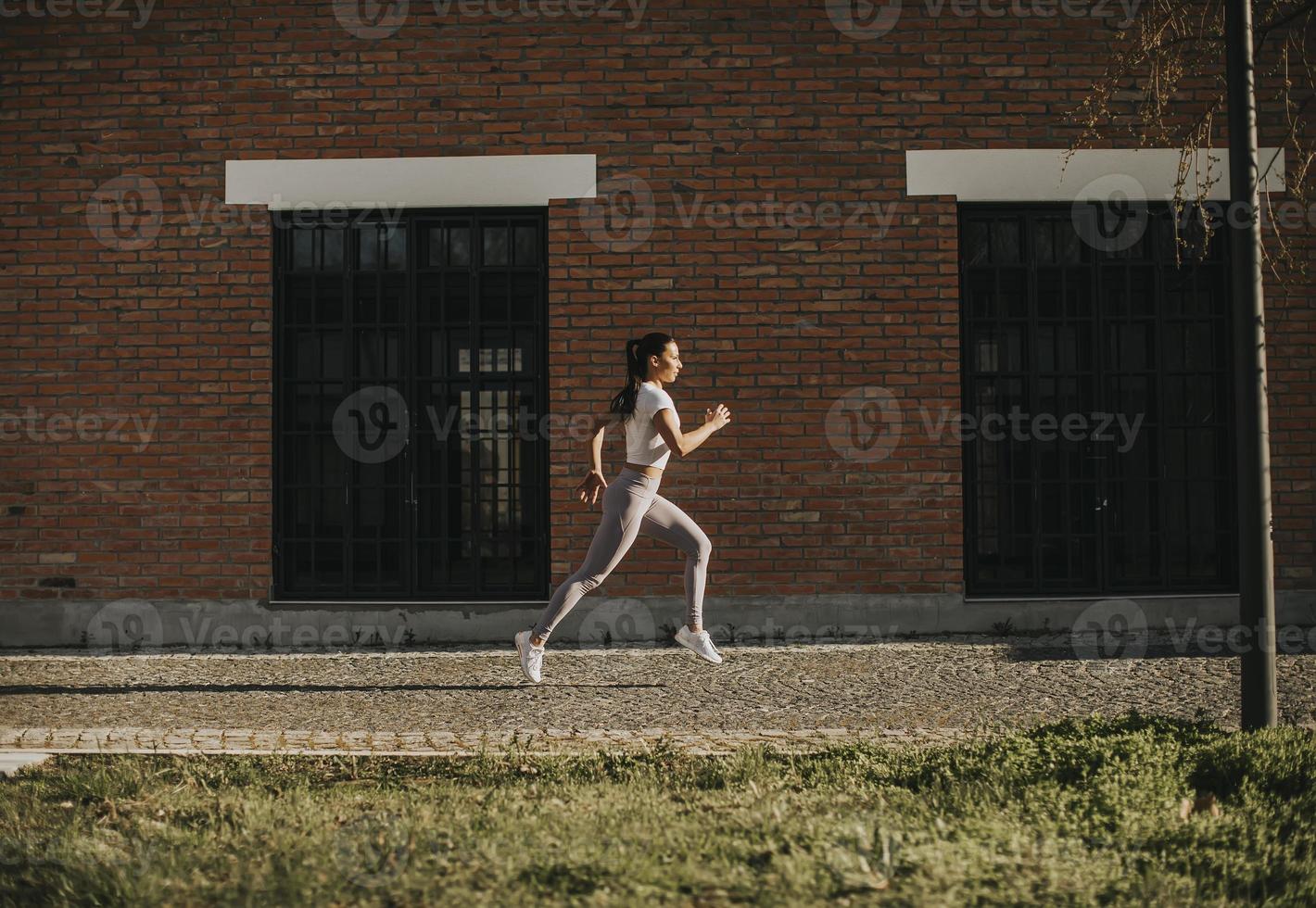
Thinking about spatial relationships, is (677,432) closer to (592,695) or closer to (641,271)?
(592,695)

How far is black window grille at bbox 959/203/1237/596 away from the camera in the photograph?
8.18m

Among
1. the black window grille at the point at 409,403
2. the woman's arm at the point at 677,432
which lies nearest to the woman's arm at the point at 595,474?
the woman's arm at the point at 677,432

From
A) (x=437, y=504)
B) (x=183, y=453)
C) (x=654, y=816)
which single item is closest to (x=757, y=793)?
(x=654, y=816)

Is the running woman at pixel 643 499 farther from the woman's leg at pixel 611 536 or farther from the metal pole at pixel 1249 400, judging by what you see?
the metal pole at pixel 1249 400

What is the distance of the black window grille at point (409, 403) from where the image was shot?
8211 millimetres

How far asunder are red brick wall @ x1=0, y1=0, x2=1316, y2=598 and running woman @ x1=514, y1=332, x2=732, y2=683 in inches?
62.7

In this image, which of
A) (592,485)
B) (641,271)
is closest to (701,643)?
(592,485)

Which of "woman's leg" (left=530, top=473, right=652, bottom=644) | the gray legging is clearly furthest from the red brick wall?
"woman's leg" (left=530, top=473, right=652, bottom=644)

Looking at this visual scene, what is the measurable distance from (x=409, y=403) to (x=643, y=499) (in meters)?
2.87

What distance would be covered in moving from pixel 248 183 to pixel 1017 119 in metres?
5.69

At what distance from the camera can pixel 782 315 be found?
798 centimetres

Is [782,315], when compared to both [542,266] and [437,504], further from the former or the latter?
[437,504]

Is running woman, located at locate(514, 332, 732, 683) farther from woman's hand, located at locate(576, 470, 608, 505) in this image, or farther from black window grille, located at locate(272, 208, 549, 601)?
black window grille, located at locate(272, 208, 549, 601)

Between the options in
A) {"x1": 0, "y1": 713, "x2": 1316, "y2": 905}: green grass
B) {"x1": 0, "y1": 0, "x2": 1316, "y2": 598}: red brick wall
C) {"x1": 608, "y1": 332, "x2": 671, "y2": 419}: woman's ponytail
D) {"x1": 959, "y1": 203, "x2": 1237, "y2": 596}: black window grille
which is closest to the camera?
{"x1": 0, "y1": 713, "x2": 1316, "y2": 905}: green grass
